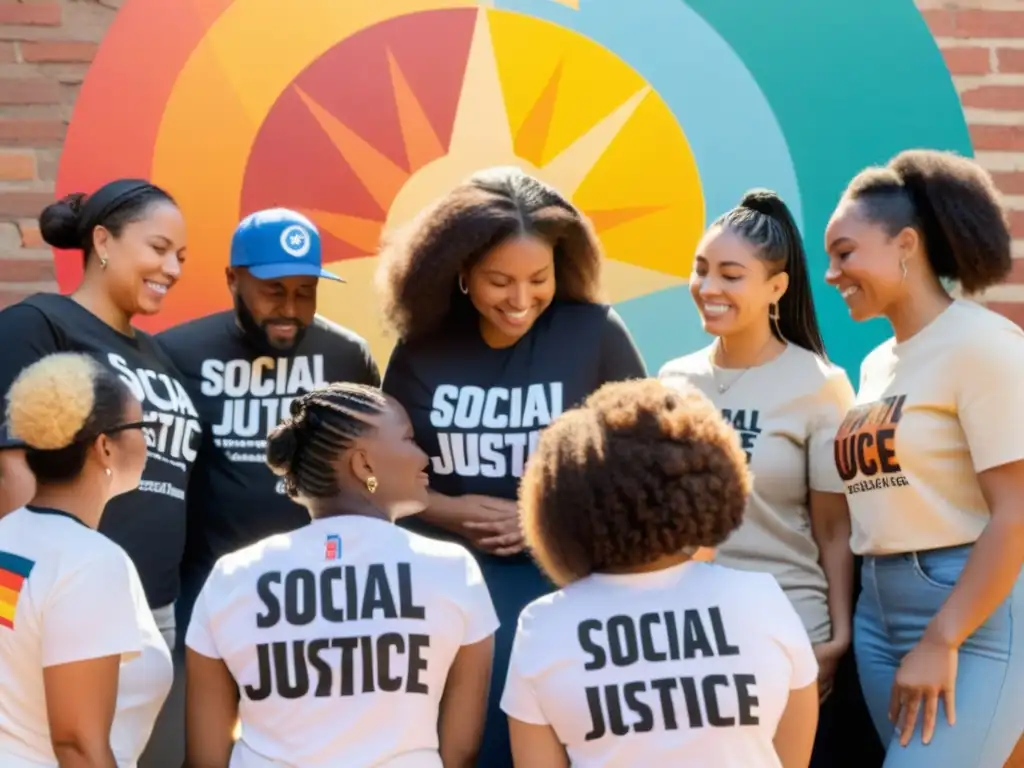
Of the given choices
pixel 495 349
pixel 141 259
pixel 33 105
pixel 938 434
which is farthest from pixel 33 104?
pixel 938 434

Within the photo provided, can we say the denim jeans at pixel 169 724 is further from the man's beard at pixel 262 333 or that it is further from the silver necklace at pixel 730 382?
the silver necklace at pixel 730 382

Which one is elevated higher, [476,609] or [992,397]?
[992,397]

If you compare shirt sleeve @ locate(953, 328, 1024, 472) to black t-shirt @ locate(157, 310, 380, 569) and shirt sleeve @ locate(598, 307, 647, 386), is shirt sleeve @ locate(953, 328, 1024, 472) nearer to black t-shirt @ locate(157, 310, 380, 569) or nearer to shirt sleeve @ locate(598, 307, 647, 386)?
shirt sleeve @ locate(598, 307, 647, 386)

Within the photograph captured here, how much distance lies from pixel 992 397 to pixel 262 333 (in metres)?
1.70

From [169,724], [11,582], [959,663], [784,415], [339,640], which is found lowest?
[169,724]

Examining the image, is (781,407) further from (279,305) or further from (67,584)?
(67,584)

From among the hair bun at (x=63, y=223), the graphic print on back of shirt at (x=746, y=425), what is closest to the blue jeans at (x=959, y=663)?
the graphic print on back of shirt at (x=746, y=425)

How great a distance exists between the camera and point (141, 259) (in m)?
2.97

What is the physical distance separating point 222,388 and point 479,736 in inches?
49.1

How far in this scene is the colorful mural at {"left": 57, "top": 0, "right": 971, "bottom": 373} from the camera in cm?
360

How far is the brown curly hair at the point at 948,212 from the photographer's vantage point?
2.61m

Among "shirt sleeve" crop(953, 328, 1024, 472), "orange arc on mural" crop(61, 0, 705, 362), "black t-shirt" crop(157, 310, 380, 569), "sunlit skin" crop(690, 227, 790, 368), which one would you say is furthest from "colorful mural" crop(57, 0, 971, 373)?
"shirt sleeve" crop(953, 328, 1024, 472)

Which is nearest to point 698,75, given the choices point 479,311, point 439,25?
point 439,25

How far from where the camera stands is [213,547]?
3.04 meters
